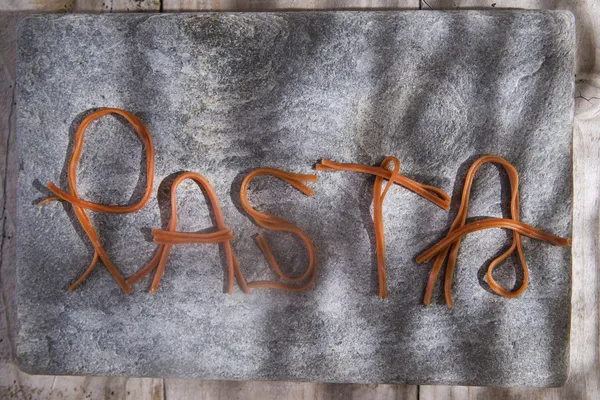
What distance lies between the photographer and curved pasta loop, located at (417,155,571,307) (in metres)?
0.97

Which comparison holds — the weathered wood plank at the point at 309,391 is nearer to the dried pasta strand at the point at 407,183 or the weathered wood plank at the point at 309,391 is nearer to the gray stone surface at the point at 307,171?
the gray stone surface at the point at 307,171

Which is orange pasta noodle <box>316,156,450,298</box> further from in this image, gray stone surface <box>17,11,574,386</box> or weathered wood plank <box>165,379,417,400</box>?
weathered wood plank <box>165,379,417,400</box>

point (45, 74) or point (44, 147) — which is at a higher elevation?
point (45, 74)

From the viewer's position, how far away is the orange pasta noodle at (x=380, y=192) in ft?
3.17

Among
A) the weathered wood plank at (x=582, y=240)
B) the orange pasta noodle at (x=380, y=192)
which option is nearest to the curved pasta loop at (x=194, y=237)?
the orange pasta noodle at (x=380, y=192)

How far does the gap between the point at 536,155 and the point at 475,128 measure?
0.46 feet

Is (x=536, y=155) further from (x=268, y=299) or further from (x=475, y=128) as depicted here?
(x=268, y=299)

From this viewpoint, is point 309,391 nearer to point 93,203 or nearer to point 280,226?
point 280,226

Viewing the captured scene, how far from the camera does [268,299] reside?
100cm

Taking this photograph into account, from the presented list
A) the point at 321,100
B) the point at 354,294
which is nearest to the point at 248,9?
the point at 321,100

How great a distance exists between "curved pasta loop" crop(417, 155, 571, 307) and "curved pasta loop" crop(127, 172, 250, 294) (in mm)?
393

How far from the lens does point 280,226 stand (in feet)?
3.21

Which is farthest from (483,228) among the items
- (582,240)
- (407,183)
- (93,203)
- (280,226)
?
(93,203)

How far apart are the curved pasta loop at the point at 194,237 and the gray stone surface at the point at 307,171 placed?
0.09ft
